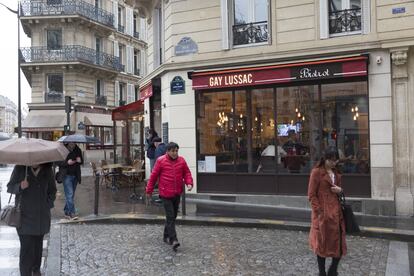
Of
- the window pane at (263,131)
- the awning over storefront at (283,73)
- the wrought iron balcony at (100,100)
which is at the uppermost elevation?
the wrought iron balcony at (100,100)

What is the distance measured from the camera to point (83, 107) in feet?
115

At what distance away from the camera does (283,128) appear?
1184 centimetres

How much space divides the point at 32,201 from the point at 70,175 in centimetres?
446

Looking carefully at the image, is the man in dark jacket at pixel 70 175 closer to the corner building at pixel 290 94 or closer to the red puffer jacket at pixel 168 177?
the red puffer jacket at pixel 168 177

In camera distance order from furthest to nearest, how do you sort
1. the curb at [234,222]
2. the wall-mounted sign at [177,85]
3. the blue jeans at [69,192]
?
the wall-mounted sign at [177,85], the blue jeans at [69,192], the curb at [234,222]

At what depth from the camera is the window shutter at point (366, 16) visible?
10672 millimetres

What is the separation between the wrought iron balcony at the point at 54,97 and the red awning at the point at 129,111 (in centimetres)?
1633

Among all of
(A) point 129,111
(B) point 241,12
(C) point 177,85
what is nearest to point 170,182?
(C) point 177,85

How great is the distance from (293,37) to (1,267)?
8.19 m

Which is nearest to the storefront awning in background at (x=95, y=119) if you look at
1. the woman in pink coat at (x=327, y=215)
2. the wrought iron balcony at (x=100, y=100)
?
the wrought iron balcony at (x=100, y=100)

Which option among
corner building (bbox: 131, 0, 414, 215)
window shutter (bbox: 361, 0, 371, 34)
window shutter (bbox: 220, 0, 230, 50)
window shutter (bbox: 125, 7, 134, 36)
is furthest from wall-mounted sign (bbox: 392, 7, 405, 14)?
window shutter (bbox: 125, 7, 134, 36)

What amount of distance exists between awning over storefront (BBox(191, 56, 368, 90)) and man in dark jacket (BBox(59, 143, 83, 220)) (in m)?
3.78

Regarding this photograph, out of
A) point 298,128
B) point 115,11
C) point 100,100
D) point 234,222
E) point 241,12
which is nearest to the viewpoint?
point 234,222

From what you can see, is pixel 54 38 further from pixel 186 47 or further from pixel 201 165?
pixel 201 165
